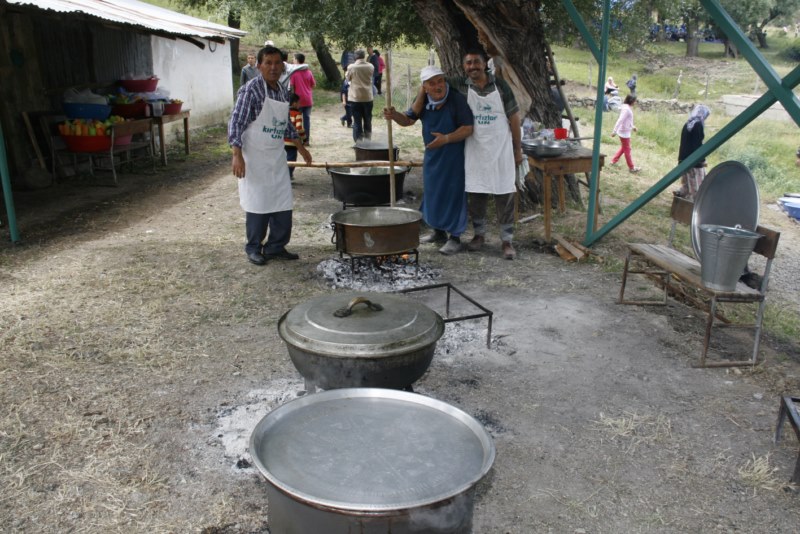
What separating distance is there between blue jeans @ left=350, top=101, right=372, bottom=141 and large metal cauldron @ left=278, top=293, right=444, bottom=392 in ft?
33.8

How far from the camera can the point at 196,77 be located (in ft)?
49.1

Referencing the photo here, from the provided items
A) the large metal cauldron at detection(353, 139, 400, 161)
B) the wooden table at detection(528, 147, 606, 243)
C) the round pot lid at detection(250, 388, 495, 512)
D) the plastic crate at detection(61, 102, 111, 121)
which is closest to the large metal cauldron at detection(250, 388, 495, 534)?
the round pot lid at detection(250, 388, 495, 512)

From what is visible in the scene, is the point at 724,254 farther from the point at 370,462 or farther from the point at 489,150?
the point at 370,462

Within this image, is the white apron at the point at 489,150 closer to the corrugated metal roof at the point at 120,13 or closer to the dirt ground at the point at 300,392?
the dirt ground at the point at 300,392

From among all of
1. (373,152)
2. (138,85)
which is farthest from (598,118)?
(138,85)

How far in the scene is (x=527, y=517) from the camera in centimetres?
307

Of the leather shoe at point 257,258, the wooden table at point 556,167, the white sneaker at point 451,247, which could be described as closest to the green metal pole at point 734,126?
the wooden table at point 556,167

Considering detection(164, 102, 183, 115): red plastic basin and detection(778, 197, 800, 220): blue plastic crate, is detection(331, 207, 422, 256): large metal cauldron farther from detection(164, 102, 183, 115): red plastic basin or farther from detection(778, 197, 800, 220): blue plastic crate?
detection(778, 197, 800, 220): blue plastic crate

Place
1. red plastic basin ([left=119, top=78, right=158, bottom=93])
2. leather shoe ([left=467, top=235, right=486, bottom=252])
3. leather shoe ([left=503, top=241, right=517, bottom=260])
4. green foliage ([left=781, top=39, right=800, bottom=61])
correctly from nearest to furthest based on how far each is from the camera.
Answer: leather shoe ([left=503, top=241, right=517, bottom=260])
leather shoe ([left=467, top=235, right=486, bottom=252])
red plastic basin ([left=119, top=78, right=158, bottom=93])
green foliage ([left=781, top=39, right=800, bottom=61])

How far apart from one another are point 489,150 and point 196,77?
35.0 ft

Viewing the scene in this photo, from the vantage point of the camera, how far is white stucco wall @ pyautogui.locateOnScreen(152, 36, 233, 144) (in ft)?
44.2

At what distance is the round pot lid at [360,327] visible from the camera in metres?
2.97

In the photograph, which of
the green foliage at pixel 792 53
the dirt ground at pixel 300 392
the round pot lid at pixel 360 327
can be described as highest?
the green foliage at pixel 792 53

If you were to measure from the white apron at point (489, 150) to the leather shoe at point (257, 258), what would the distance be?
2.20 meters
